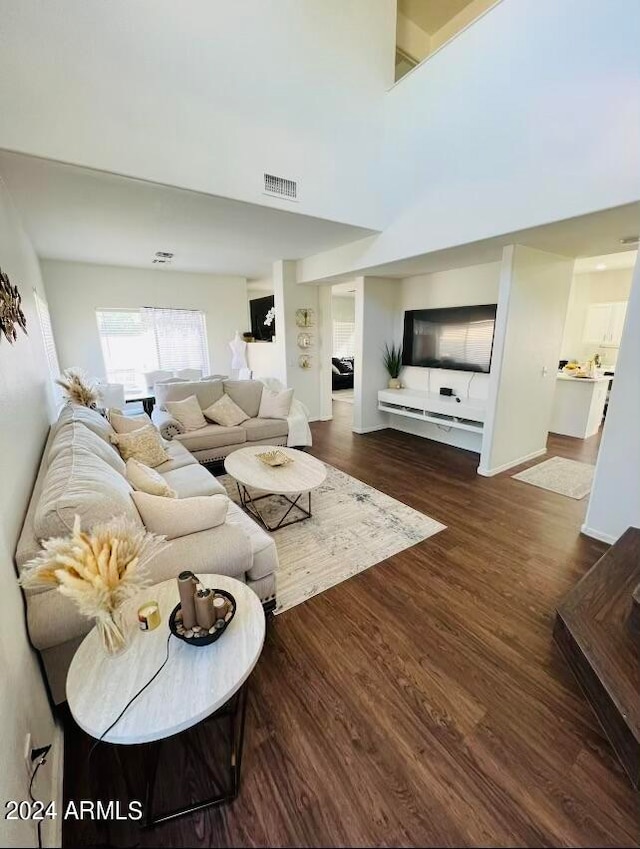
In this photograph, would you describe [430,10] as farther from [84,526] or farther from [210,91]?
[84,526]

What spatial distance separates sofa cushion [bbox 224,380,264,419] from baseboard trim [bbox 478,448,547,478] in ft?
9.15

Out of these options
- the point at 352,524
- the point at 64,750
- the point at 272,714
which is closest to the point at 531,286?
the point at 352,524

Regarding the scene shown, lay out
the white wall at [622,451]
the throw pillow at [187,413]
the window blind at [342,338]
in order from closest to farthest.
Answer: the white wall at [622,451] → the throw pillow at [187,413] → the window blind at [342,338]

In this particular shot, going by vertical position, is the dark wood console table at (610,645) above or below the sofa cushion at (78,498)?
below

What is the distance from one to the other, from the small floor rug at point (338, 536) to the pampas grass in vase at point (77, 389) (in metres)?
1.66

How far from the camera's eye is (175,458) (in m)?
3.13

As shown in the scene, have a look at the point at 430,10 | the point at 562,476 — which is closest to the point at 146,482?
the point at 562,476

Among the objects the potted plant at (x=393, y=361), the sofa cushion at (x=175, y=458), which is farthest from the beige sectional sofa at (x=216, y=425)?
the potted plant at (x=393, y=361)

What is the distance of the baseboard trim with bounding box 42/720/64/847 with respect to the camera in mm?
916

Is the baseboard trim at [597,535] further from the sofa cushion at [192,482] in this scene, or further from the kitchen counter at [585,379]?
the kitchen counter at [585,379]

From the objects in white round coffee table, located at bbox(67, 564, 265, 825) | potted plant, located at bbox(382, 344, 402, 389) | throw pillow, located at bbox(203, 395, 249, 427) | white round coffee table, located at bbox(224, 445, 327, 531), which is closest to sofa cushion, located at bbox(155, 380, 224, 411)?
throw pillow, located at bbox(203, 395, 249, 427)

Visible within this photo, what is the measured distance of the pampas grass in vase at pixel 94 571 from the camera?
0.96 m

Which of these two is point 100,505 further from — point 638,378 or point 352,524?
point 638,378

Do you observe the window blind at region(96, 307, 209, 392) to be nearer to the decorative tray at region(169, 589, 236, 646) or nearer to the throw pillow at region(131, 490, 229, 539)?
the throw pillow at region(131, 490, 229, 539)
